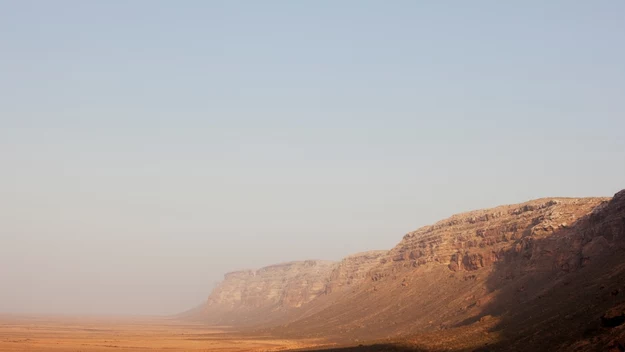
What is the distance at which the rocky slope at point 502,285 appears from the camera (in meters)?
57.8

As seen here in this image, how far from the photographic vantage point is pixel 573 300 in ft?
214

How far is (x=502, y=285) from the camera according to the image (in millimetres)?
99500

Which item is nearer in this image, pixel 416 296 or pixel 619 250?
pixel 619 250

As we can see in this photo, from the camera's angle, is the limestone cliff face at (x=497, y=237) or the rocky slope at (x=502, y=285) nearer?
the rocky slope at (x=502, y=285)

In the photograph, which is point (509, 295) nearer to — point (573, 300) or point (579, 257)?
point (579, 257)

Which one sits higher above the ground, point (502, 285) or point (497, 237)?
point (497, 237)

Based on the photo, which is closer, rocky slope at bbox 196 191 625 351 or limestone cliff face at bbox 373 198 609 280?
rocky slope at bbox 196 191 625 351

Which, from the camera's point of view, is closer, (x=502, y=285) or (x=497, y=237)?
(x=502, y=285)

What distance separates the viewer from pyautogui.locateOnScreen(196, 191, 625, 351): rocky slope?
57.8 meters

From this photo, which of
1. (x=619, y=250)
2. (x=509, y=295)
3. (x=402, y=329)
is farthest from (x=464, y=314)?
(x=619, y=250)

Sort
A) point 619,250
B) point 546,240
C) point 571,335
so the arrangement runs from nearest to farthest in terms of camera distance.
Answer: point 571,335 < point 619,250 < point 546,240

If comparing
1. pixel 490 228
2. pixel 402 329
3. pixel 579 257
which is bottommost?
pixel 402 329

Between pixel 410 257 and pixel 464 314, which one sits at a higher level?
pixel 410 257

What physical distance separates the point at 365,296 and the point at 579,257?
69405 mm
